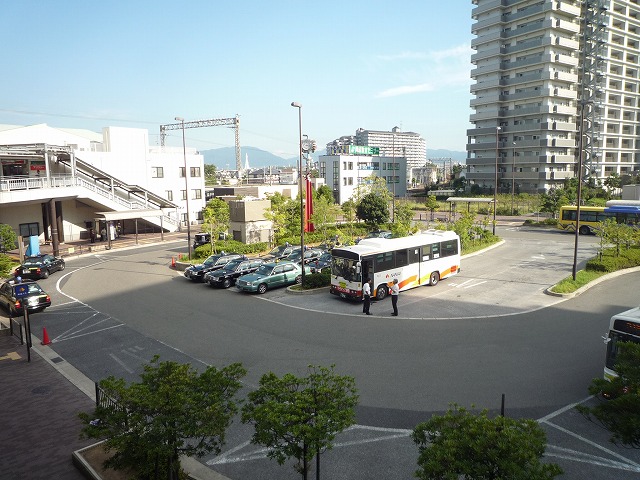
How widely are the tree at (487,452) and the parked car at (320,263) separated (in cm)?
2070

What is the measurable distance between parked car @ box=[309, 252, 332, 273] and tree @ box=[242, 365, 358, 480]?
1931 cm

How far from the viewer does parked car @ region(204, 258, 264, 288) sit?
25719 millimetres

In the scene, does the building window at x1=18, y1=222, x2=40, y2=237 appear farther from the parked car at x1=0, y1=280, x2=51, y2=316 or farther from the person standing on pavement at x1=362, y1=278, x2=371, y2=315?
the person standing on pavement at x1=362, y1=278, x2=371, y2=315

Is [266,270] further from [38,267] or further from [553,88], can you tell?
[553,88]

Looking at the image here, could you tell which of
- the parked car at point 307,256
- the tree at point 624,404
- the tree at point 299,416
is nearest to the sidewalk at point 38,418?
the tree at point 299,416

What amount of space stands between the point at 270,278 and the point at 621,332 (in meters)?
16.9

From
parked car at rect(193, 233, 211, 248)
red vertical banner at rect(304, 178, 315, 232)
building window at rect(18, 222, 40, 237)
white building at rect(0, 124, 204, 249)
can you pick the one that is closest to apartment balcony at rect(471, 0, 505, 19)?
white building at rect(0, 124, 204, 249)

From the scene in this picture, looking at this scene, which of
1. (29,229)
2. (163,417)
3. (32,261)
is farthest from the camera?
(29,229)

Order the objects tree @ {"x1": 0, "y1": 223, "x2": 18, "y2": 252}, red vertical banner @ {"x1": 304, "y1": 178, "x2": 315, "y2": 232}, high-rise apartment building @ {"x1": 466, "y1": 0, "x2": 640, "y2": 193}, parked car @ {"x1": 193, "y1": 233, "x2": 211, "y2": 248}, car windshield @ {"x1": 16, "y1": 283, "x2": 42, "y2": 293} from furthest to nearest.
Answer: high-rise apartment building @ {"x1": 466, "y1": 0, "x2": 640, "y2": 193} < red vertical banner @ {"x1": 304, "y1": 178, "x2": 315, "y2": 232} < parked car @ {"x1": 193, "y1": 233, "x2": 211, "y2": 248} < tree @ {"x1": 0, "y1": 223, "x2": 18, "y2": 252} < car windshield @ {"x1": 16, "y1": 283, "x2": 42, "y2": 293}

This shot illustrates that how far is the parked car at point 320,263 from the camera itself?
27.4 metres

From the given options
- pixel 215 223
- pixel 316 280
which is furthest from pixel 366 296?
pixel 215 223

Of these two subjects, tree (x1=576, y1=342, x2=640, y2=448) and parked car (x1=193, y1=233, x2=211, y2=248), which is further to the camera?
parked car (x1=193, y1=233, x2=211, y2=248)

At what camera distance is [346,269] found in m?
21.3

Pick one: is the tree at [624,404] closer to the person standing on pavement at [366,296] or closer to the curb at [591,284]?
the person standing on pavement at [366,296]
